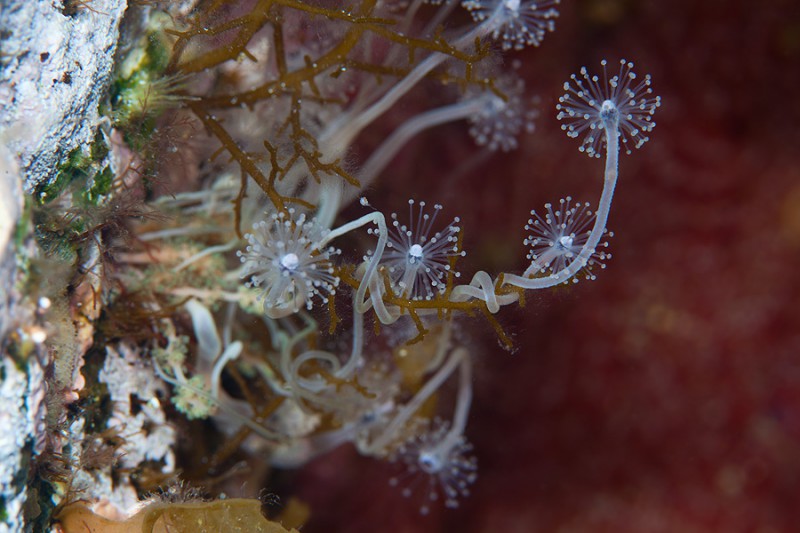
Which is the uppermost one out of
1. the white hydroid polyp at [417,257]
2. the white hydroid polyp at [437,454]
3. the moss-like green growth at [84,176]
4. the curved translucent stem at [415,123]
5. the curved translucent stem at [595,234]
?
the curved translucent stem at [415,123]

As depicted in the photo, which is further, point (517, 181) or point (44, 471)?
point (517, 181)

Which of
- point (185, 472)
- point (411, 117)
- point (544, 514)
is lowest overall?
point (185, 472)

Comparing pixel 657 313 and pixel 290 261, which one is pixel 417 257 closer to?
pixel 290 261

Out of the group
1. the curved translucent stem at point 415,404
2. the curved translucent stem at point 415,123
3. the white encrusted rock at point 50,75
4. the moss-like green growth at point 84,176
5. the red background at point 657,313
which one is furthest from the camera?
the red background at point 657,313

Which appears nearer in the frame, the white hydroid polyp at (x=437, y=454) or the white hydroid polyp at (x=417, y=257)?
the white hydroid polyp at (x=417, y=257)

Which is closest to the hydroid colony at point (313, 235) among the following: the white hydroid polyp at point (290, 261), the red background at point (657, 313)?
the white hydroid polyp at point (290, 261)

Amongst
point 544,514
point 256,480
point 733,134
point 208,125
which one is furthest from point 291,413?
point 733,134

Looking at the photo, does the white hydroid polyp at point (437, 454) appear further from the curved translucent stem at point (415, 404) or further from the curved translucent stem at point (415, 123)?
the curved translucent stem at point (415, 123)

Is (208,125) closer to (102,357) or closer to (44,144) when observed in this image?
(44,144)

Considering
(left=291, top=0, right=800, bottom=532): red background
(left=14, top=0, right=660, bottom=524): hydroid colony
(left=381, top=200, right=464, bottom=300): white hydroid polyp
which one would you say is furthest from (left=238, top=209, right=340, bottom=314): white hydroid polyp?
(left=291, top=0, right=800, bottom=532): red background

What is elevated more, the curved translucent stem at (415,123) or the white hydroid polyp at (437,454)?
the curved translucent stem at (415,123)

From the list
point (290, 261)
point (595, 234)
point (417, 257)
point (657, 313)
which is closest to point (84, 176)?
point (290, 261)
